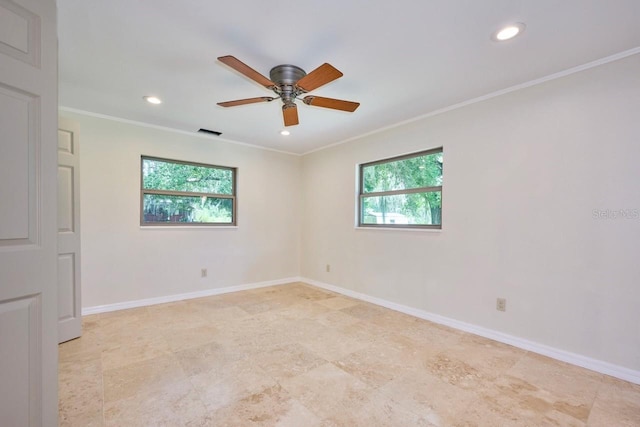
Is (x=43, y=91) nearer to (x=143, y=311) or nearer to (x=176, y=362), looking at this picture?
(x=176, y=362)

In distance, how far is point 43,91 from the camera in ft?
4.29

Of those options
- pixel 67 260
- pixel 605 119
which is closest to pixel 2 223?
pixel 67 260

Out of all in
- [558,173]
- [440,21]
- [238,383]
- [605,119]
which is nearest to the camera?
[440,21]

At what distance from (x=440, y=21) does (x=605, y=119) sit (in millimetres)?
1582

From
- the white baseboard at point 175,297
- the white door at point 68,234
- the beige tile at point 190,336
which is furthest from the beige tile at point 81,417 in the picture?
the white baseboard at point 175,297

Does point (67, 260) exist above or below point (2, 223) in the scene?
below

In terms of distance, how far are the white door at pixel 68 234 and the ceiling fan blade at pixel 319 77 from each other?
225 cm

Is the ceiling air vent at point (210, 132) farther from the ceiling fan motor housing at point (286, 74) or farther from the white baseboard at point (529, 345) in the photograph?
the white baseboard at point (529, 345)

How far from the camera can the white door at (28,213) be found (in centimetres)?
120

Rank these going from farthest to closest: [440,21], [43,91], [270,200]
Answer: [270,200] < [440,21] < [43,91]

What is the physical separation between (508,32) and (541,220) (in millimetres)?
1558

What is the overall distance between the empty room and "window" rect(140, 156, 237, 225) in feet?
0.11

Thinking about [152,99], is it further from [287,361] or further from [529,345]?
[529,345]

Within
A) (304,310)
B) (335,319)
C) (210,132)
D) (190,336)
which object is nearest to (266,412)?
(190,336)
